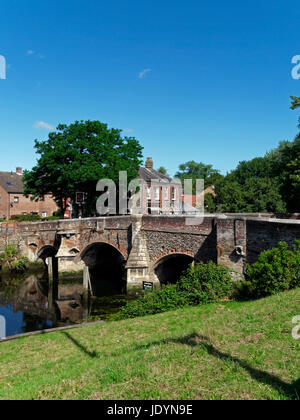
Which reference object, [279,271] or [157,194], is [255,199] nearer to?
[157,194]

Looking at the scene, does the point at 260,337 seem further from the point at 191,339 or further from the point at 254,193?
the point at 254,193

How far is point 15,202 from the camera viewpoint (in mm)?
51281

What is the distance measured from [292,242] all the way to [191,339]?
7.26 meters

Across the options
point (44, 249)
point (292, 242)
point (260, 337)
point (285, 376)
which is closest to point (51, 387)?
point (285, 376)

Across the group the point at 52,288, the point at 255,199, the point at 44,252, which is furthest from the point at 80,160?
the point at 255,199

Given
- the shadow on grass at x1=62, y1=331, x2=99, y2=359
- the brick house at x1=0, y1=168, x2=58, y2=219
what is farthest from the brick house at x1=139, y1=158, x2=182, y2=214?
the shadow on grass at x1=62, y1=331, x2=99, y2=359

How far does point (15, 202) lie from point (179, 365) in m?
52.3

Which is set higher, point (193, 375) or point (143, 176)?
point (143, 176)

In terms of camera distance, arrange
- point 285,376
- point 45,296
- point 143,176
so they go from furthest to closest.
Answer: point 143,176, point 45,296, point 285,376

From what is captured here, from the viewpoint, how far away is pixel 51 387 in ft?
16.2

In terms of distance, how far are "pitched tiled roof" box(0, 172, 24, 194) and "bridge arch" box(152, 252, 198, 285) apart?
127 feet

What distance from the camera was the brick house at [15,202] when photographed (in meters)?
50.1

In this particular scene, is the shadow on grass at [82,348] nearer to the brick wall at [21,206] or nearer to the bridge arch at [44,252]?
the bridge arch at [44,252]

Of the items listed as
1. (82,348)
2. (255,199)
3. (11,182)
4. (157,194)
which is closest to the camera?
(82,348)
